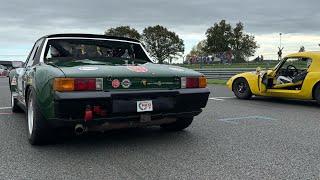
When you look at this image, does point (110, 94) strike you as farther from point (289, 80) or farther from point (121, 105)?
point (289, 80)

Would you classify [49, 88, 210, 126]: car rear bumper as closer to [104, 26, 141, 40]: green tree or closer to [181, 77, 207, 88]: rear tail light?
[181, 77, 207, 88]: rear tail light

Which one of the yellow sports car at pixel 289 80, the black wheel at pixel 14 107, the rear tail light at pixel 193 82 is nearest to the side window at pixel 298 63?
the yellow sports car at pixel 289 80

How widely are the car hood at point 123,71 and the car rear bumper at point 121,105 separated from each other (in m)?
0.21

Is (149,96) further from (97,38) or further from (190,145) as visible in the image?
(97,38)

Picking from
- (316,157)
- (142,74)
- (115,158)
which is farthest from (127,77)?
(316,157)

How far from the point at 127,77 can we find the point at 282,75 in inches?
260

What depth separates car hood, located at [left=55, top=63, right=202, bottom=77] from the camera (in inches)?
186

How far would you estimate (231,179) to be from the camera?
12.5 feet

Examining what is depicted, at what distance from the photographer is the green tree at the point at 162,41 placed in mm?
92500

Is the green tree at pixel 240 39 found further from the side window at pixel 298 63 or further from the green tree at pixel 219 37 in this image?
the side window at pixel 298 63

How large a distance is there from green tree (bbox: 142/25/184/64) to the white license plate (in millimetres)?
86736

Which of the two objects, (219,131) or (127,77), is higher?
(127,77)

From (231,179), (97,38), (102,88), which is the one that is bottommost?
(231,179)

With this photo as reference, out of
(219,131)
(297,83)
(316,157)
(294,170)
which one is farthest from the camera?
(297,83)
